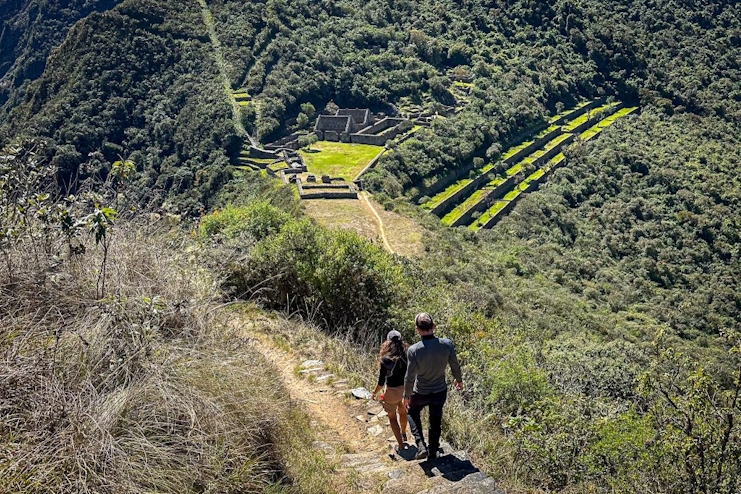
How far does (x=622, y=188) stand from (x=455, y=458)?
161 ft

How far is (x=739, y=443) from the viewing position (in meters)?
6.20

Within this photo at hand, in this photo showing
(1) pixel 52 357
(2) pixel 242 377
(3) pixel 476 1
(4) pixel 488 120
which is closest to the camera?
(1) pixel 52 357

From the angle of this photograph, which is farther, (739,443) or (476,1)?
(476,1)

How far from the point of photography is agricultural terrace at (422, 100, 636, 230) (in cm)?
4191

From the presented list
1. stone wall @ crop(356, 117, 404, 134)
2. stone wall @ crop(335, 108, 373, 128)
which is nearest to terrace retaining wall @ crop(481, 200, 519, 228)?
stone wall @ crop(356, 117, 404, 134)

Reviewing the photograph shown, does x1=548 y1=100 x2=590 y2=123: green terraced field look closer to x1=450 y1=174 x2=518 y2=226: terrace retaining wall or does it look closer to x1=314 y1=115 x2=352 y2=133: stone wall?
x1=450 y1=174 x2=518 y2=226: terrace retaining wall

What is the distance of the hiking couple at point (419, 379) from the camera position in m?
5.71

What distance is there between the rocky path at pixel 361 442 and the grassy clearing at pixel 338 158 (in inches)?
1263

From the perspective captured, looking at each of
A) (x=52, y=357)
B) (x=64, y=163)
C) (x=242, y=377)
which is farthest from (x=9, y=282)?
(x=64, y=163)

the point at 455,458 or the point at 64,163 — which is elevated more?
the point at 455,458

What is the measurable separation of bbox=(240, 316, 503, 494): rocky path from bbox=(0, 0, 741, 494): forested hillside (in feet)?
2.80

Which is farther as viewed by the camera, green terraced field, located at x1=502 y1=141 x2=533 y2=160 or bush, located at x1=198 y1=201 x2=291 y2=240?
green terraced field, located at x1=502 y1=141 x2=533 y2=160

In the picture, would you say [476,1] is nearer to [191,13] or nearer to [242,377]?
[191,13]

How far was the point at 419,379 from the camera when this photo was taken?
5824 mm
